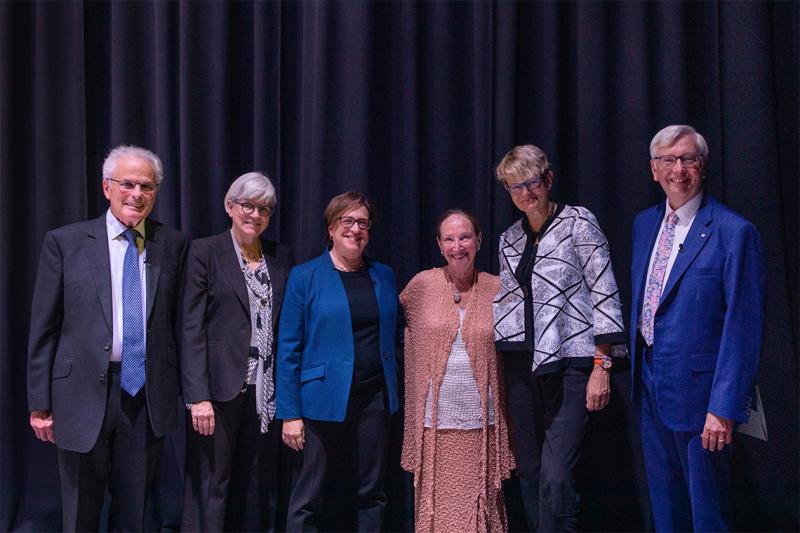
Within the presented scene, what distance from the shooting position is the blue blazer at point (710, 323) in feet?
6.88

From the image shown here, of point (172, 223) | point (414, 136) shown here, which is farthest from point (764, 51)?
point (172, 223)

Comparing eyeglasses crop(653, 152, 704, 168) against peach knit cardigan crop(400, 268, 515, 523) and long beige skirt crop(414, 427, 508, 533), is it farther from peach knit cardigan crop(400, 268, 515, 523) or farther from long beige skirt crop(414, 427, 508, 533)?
long beige skirt crop(414, 427, 508, 533)

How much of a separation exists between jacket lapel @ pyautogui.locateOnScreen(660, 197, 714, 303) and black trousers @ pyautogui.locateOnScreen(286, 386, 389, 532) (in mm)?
1082

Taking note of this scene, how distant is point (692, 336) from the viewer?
85.4 inches

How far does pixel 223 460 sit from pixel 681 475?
163 centimetres

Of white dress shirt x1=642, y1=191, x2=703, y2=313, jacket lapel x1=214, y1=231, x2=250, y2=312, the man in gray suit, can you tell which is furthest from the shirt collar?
the man in gray suit

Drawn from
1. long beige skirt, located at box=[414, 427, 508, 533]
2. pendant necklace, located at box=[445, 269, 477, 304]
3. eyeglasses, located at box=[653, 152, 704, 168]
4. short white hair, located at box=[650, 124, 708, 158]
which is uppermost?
short white hair, located at box=[650, 124, 708, 158]

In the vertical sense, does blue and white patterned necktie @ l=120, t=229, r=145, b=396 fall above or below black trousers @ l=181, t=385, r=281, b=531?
above

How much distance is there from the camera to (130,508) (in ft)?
7.65

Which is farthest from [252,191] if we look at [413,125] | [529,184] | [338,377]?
[529,184]

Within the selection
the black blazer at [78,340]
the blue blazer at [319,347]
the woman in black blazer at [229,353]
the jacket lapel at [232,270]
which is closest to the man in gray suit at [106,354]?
the black blazer at [78,340]

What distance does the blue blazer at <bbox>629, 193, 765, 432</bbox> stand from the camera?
2.10 metres

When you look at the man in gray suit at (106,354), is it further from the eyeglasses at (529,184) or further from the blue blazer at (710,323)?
the blue blazer at (710,323)

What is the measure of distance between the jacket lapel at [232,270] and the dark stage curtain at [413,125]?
53 centimetres
